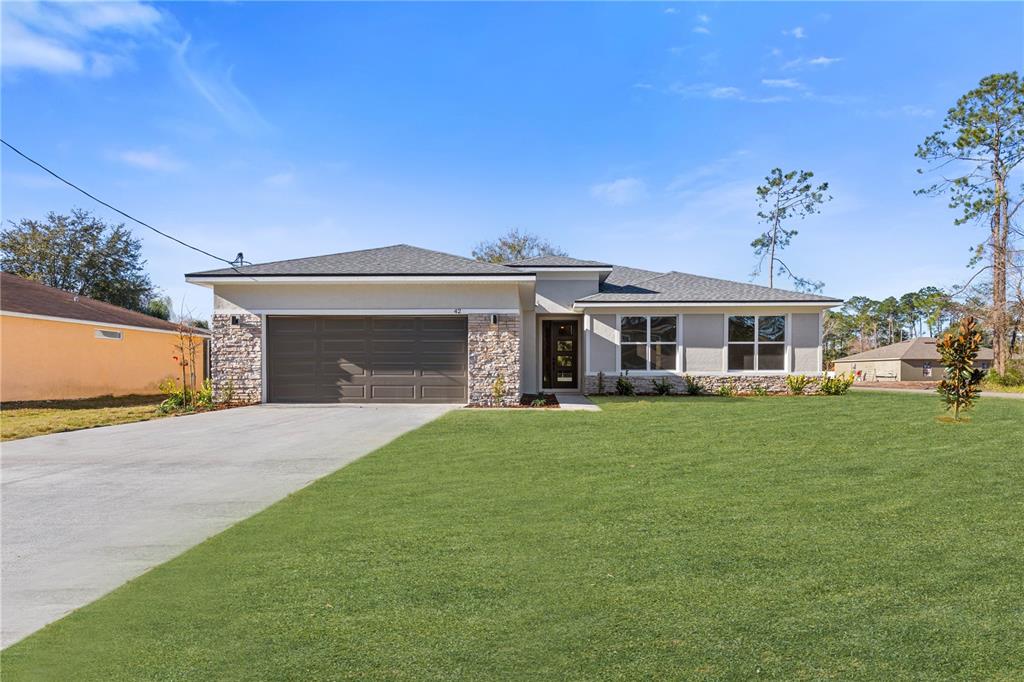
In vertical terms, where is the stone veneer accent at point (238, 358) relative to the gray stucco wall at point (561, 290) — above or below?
below

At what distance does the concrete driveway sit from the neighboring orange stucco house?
835cm

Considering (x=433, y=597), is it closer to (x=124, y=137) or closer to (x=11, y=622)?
(x=11, y=622)

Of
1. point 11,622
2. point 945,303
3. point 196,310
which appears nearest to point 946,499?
point 11,622

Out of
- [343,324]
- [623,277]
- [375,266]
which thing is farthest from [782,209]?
[343,324]

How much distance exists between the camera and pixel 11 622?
3102 mm

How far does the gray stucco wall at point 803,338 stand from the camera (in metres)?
18.2

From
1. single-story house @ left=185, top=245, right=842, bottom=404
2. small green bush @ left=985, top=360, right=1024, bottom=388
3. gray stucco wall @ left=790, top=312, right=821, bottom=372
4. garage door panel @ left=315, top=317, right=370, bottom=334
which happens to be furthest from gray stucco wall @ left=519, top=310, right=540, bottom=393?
small green bush @ left=985, top=360, right=1024, bottom=388

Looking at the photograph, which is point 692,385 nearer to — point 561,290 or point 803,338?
point 803,338

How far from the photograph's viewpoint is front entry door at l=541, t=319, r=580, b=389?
64.1 ft

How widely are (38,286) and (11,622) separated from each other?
24.1m

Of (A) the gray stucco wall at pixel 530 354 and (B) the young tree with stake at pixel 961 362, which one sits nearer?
(B) the young tree with stake at pixel 961 362

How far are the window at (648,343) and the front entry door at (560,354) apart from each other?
1858mm

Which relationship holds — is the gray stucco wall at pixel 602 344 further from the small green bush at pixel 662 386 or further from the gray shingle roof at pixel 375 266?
the gray shingle roof at pixel 375 266

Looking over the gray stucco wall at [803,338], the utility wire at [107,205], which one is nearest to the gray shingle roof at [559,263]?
the gray stucco wall at [803,338]
